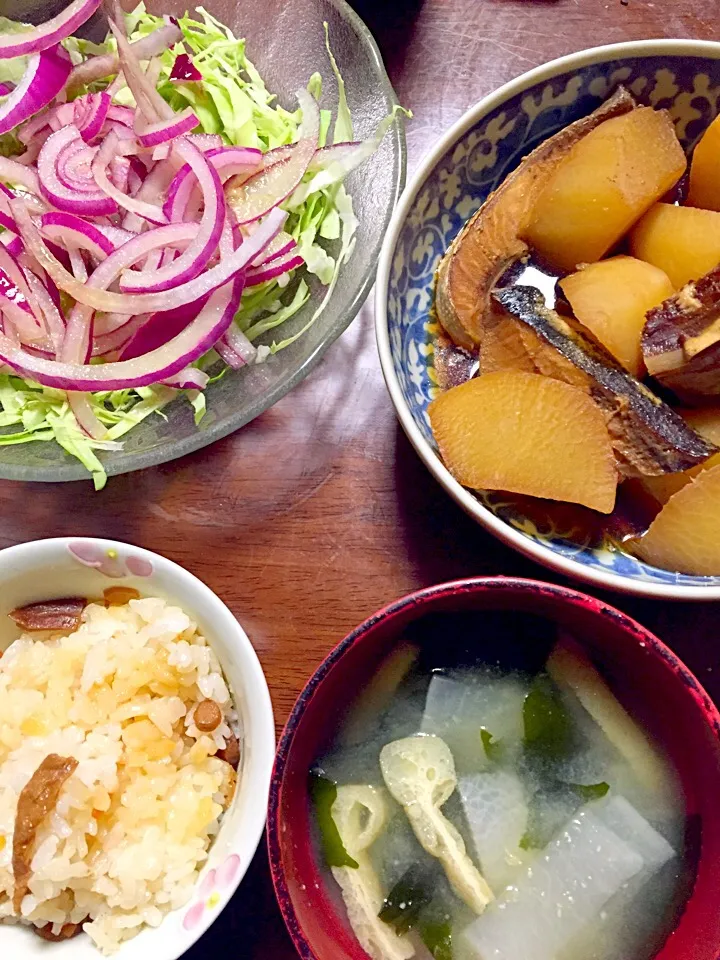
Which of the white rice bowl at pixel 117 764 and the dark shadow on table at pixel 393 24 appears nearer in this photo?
the white rice bowl at pixel 117 764

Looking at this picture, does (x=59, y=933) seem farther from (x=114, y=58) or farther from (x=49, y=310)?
(x=114, y=58)

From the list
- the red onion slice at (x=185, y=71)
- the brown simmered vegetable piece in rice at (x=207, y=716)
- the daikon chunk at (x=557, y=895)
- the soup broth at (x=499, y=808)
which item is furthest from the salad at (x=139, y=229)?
the daikon chunk at (x=557, y=895)

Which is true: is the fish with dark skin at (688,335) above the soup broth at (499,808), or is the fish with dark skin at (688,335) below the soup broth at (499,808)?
above

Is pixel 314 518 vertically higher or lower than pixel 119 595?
higher

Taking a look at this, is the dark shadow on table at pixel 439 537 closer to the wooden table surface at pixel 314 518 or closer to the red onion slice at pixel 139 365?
the wooden table surface at pixel 314 518

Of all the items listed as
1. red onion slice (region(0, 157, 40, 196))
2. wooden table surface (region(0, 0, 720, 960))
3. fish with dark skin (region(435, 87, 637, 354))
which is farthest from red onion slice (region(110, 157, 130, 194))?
fish with dark skin (region(435, 87, 637, 354))

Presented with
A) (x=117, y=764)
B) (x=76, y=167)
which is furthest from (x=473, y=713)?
(x=76, y=167)
